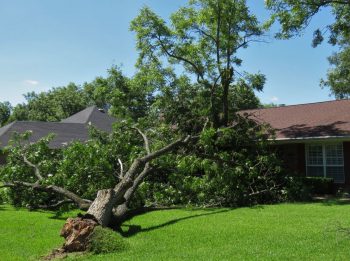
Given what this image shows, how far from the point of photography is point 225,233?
30.1 feet

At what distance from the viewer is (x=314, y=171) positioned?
19.0m

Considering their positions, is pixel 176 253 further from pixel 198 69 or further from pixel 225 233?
pixel 198 69

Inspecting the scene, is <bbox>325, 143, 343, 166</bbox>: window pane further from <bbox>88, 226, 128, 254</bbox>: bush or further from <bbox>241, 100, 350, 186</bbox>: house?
<bbox>88, 226, 128, 254</bbox>: bush

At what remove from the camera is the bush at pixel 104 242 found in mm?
7836

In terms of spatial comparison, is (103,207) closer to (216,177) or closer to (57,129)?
(216,177)

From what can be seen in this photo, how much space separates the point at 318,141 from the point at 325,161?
108cm

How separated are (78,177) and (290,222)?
6.15 metres

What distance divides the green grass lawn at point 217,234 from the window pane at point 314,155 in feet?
19.5

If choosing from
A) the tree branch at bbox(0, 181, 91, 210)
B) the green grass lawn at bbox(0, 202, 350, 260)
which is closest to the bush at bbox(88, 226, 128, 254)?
the green grass lawn at bbox(0, 202, 350, 260)

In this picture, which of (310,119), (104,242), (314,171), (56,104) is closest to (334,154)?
(314,171)

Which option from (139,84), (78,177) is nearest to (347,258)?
(78,177)

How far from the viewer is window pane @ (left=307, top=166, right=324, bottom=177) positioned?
18781mm

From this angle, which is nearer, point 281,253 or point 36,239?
point 281,253

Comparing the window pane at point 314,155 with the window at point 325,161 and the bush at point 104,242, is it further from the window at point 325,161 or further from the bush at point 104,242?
the bush at point 104,242
